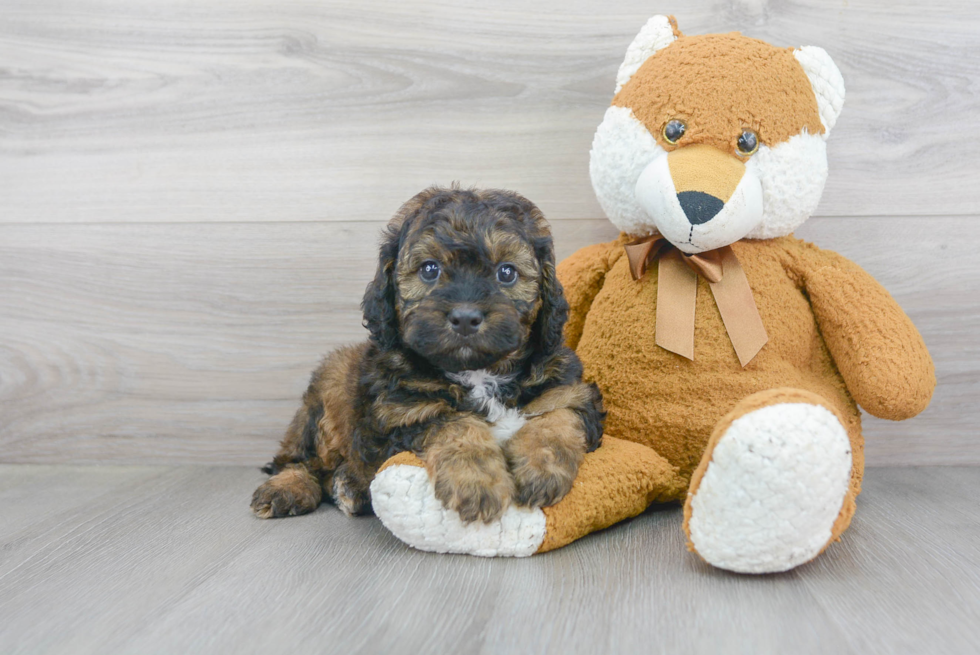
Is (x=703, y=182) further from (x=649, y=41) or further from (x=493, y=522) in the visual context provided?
(x=493, y=522)

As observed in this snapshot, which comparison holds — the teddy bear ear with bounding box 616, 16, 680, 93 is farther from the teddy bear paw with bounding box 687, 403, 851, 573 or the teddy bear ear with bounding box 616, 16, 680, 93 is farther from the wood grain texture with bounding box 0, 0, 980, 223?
the teddy bear paw with bounding box 687, 403, 851, 573

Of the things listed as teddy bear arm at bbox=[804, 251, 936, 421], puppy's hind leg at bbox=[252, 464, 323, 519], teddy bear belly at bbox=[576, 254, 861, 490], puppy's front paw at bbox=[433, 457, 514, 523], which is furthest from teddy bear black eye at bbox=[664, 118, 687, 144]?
puppy's hind leg at bbox=[252, 464, 323, 519]

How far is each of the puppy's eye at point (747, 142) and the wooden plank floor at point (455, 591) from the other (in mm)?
954

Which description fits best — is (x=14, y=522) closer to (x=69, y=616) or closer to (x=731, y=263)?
(x=69, y=616)

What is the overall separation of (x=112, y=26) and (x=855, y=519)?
2.81 metres

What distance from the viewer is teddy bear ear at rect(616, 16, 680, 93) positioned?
2.03 metres

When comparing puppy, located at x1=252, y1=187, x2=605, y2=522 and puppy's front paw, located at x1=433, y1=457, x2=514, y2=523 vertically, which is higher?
puppy, located at x1=252, y1=187, x2=605, y2=522

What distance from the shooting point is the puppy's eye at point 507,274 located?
173 cm

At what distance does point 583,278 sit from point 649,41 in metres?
0.68

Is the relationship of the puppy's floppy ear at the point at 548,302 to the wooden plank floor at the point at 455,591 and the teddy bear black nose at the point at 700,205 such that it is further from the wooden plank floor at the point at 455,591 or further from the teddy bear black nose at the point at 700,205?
the wooden plank floor at the point at 455,591

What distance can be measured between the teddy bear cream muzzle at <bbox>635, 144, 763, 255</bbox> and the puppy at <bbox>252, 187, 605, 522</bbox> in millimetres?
298

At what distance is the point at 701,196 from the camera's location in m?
1.75

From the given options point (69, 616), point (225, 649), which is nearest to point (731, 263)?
point (225, 649)

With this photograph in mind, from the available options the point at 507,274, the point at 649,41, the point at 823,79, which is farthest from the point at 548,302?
the point at 823,79
